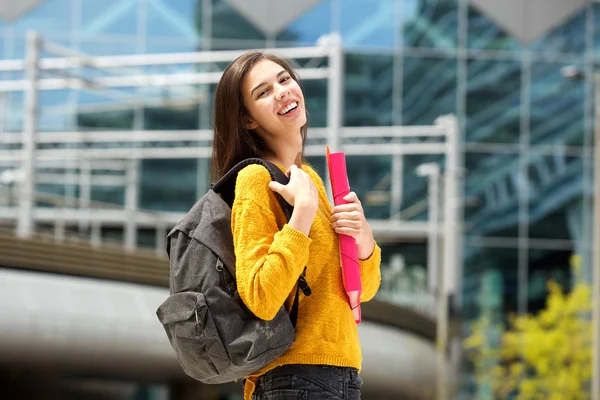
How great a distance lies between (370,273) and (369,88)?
84.5 ft

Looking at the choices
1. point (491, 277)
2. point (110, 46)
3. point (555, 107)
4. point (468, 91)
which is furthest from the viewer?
point (555, 107)

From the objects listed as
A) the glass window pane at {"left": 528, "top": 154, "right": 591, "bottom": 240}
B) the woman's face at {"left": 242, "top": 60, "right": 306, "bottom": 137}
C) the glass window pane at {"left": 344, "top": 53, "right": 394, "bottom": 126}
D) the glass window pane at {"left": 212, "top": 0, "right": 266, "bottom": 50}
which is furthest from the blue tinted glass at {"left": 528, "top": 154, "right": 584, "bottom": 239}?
the woman's face at {"left": 242, "top": 60, "right": 306, "bottom": 137}

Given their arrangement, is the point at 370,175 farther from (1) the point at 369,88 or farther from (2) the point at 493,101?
(2) the point at 493,101

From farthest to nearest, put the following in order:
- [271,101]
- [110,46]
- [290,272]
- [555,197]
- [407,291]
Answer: [555,197] < [110,46] < [407,291] < [271,101] < [290,272]

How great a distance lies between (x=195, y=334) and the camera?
2590mm

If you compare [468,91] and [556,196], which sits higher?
[468,91]

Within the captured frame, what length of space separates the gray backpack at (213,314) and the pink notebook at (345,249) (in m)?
0.13

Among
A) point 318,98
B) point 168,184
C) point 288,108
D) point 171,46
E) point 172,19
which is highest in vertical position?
point 172,19

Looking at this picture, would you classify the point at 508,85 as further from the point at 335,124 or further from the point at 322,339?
the point at 322,339

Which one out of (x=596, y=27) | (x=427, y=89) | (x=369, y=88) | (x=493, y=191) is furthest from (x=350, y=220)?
(x=596, y=27)

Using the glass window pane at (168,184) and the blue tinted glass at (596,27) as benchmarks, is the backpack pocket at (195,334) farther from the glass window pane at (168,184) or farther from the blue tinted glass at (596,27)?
the blue tinted glass at (596,27)

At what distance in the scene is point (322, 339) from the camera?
2719 millimetres

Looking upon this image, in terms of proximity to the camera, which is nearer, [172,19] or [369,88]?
[369,88]

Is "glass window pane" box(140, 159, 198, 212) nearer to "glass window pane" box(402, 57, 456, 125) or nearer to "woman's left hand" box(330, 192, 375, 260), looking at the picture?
"glass window pane" box(402, 57, 456, 125)
